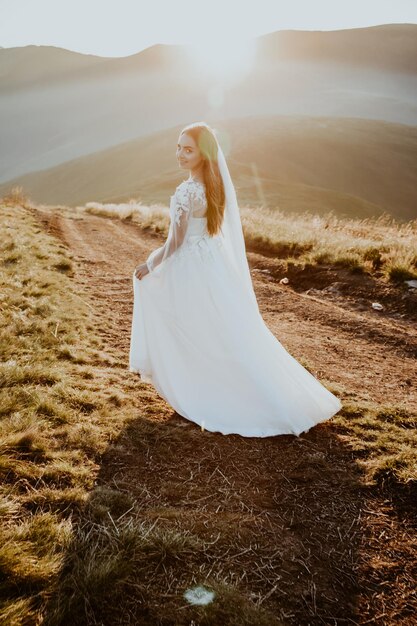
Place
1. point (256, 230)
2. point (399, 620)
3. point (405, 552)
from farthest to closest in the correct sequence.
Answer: point (256, 230)
point (405, 552)
point (399, 620)

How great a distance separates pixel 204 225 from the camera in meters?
4.84

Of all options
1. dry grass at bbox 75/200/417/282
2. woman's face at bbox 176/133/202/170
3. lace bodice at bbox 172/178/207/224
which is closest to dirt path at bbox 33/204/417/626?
lace bodice at bbox 172/178/207/224

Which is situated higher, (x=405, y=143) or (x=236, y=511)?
(x=405, y=143)

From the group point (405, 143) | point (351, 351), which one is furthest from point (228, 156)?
point (351, 351)

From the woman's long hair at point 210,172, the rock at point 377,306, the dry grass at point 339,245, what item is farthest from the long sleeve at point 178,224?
the dry grass at point 339,245

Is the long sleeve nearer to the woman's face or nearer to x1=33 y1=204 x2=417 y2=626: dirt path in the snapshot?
the woman's face

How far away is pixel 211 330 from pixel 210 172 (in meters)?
1.76

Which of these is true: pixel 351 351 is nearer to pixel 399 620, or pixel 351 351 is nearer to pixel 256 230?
pixel 399 620

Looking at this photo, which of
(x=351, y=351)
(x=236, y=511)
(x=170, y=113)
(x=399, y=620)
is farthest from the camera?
(x=170, y=113)

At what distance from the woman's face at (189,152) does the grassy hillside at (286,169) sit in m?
52.2

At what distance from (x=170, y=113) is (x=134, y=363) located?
18926 cm

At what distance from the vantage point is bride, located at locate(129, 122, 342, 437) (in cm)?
448

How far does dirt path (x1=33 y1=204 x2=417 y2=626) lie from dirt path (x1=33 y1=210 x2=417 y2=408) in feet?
0.16

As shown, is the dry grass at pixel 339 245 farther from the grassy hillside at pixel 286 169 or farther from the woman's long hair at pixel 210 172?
the grassy hillside at pixel 286 169
